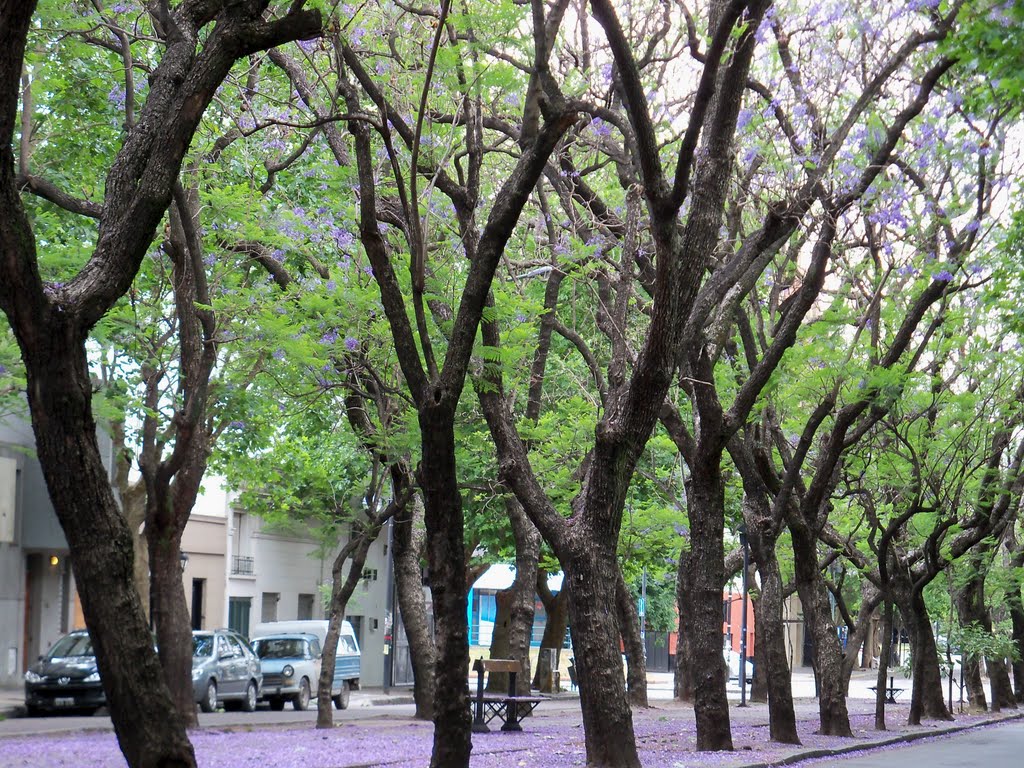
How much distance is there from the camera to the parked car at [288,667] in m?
30.6

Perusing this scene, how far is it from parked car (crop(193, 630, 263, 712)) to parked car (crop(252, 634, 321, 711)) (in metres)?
0.96

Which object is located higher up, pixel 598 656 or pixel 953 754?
pixel 598 656

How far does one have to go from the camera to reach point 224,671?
27.5 m

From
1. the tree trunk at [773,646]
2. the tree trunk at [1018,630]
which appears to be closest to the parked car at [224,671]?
the tree trunk at [773,646]

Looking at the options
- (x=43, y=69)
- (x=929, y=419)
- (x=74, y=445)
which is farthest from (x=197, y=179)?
(x=929, y=419)

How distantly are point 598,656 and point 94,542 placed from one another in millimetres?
6439

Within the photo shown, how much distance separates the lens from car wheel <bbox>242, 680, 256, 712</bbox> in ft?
93.9

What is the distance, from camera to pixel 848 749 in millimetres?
18266

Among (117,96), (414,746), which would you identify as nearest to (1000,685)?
(414,746)

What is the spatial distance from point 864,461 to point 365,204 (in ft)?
47.2

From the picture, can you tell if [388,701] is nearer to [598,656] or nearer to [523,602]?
[523,602]

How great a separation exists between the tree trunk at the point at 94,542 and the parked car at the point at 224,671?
64.2 feet

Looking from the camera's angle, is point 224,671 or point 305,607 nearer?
point 224,671

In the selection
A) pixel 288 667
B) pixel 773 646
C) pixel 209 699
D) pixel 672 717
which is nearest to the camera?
pixel 773 646
